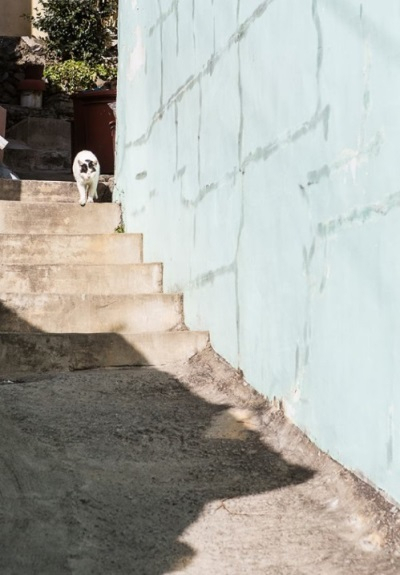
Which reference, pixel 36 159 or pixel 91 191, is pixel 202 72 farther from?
pixel 36 159

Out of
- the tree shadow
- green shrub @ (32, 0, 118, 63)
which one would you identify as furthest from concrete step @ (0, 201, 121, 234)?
green shrub @ (32, 0, 118, 63)

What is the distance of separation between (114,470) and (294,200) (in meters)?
1.11

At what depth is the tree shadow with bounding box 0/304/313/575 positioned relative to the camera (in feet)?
8.18

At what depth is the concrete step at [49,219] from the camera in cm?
565

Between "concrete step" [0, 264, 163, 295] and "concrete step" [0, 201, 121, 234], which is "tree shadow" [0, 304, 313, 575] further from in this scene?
"concrete step" [0, 201, 121, 234]

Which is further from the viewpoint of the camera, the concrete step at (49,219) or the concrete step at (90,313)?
the concrete step at (49,219)

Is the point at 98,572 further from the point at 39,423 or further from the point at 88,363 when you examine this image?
the point at 88,363

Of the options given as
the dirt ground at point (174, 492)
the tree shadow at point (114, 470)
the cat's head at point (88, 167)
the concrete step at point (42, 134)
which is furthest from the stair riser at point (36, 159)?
the dirt ground at point (174, 492)

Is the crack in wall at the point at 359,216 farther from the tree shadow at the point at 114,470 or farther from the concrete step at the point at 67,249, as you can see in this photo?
the concrete step at the point at 67,249

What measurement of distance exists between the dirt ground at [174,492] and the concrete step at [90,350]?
37cm

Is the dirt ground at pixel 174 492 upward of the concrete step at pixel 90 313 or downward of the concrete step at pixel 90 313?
downward

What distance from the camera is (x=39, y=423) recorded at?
11.4 feet

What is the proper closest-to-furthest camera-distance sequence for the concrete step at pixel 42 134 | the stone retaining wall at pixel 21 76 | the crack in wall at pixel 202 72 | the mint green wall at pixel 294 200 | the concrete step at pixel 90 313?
1. the mint green wall at pixel 294 200
2. the crack in wall at pixel 202 72
3. the concrete step at pixel 90 313
4. the concrete step at pixel 42 134
5. the stone retaining wall at pixel 21 76

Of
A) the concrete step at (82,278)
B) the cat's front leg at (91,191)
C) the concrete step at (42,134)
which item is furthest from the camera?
the concrete step at (42,134)
